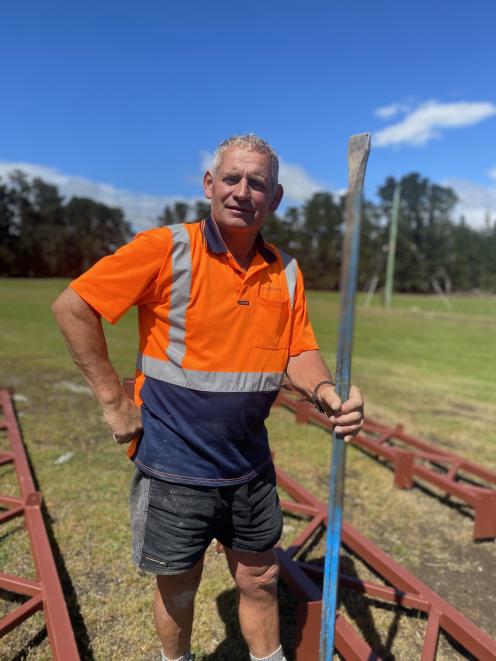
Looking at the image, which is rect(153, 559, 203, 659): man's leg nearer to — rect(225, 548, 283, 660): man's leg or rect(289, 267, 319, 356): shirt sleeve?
rect(225, 548, 283, 660): man's leg

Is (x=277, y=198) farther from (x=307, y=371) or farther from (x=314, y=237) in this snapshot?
(x=314, y=237)

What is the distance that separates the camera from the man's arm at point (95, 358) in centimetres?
179

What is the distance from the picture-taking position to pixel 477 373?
10.9m

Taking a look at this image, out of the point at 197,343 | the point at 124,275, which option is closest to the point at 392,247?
the point at 197,343

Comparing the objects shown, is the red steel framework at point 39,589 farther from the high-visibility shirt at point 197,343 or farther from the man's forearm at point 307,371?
the man's forearm at point 307,371

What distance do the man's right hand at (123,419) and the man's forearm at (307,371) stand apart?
0.64 m

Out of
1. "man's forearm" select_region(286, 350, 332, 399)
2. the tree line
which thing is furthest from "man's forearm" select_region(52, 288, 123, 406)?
the tree line

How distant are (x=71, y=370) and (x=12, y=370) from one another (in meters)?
0.93

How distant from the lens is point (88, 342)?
6.01 ft

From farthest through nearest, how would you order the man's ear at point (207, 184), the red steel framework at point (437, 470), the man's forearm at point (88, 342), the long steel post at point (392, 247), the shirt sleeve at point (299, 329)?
the long steel post at point (392, 247) < the red steel framework at point (437, 470) < the shirt sleeve at point (299, 329) < the man's ear at point (207, 184) < the man's forearm at point (88, 342)

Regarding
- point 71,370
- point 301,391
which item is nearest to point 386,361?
point 71,370

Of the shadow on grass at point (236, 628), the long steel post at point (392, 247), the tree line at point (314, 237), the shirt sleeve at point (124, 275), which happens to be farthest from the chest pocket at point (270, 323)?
the tree line at point (314, 237)

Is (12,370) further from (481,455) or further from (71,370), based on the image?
(481,455)

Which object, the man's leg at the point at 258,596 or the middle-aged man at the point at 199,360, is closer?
the middle-aged man at the point at 199,360
